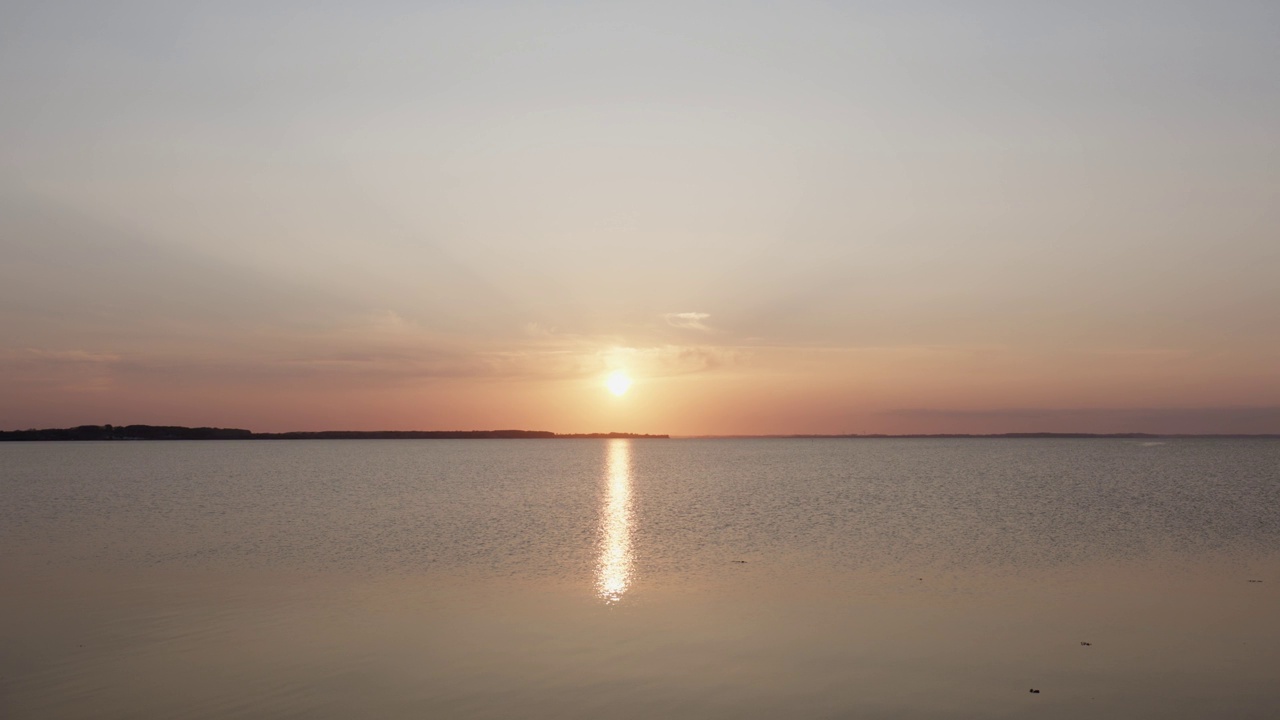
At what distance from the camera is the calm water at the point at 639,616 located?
551 inches

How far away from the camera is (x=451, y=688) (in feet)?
47.3

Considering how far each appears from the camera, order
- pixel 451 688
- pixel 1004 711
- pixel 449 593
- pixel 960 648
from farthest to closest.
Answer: pixel 449 593 → pixel 960 648 → pixel 451 688 → pixel 1004 711

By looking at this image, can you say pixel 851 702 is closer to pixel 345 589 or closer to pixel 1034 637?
pixel 1034 637

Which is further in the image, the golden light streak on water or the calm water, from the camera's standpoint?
the golden light streak on water

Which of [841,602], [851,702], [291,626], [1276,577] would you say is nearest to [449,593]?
[291,626]

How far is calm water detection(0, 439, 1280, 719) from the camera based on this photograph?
14.0m

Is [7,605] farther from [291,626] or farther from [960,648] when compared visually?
[960,648]

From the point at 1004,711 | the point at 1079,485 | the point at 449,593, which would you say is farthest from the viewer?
the point at 1079,485

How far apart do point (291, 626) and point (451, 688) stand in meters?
6.53

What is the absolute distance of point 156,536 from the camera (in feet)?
117

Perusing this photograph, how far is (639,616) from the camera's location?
20.1 meters

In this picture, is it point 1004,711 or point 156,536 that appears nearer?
point 1004,711

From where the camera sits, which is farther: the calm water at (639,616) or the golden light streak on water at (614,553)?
the golden light streak on water at (614,553)

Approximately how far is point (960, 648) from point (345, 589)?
16.3 m
